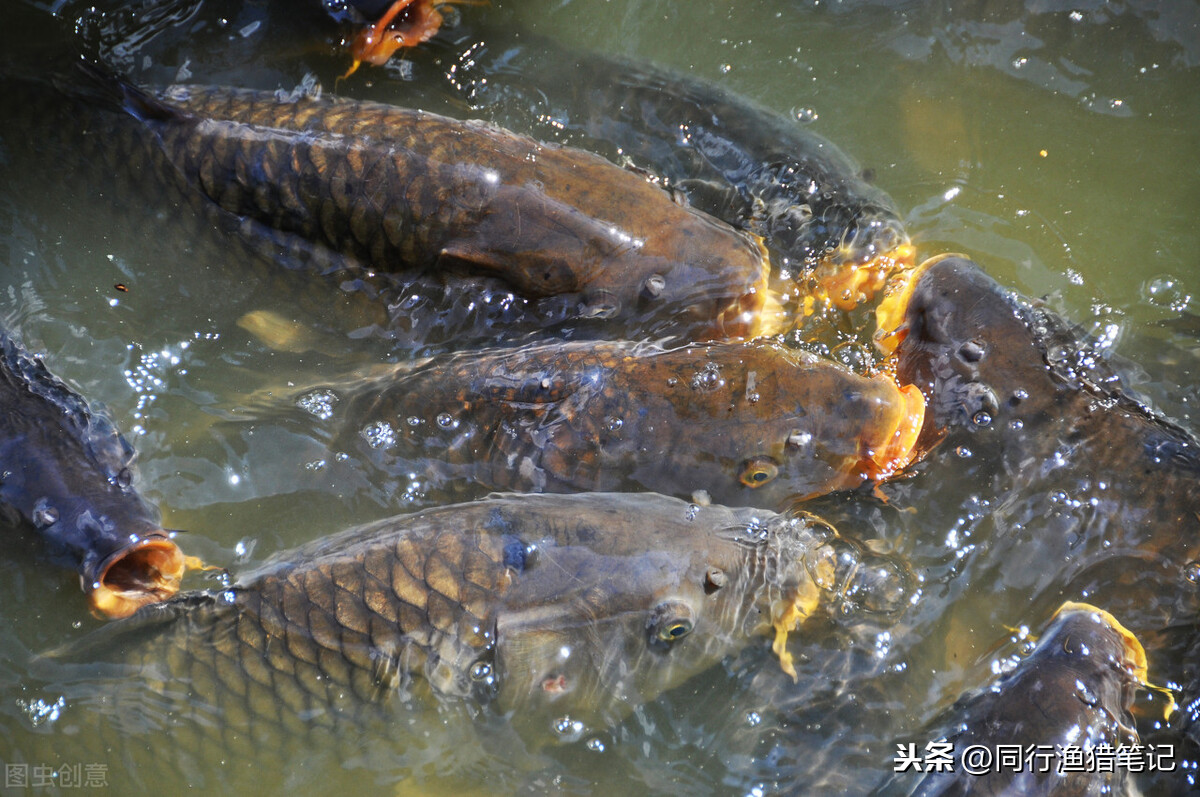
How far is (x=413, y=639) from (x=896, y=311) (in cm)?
198

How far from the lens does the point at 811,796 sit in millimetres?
2508

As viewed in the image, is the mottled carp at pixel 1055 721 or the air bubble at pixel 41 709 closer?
the mottled carp at pixel 1055 721

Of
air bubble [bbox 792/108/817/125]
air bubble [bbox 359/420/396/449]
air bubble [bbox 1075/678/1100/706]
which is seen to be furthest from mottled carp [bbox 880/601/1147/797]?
air bubble [bbox 792/108/817/125]

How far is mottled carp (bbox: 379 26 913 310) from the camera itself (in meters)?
3.27

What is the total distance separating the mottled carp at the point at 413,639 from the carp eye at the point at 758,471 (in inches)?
6.8

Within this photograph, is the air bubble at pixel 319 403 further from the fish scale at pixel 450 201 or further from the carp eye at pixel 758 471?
the carp eye at pixel 758 471

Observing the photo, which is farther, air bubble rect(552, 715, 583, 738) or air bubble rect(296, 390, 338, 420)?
air bubble rect(296, 390, 338, 420)

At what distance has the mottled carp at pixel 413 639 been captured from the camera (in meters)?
2.27

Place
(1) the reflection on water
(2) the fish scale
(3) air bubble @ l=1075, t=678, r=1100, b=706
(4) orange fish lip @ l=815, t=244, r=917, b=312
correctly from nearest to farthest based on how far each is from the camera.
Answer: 1. (3) air bubble @ l=1075, t=678, r=1100, b=706
2. (1) the reflection on water
3. (2) the fish scale
4. (4) orange fish lip @ l=815, t=244, r=917, b=312

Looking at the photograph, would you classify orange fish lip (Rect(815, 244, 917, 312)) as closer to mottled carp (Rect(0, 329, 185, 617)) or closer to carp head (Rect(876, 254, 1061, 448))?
carp head (Rect(876, 254, 1061, 448))

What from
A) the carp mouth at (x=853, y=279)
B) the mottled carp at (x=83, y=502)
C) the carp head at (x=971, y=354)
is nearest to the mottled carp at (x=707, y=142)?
the carp mouth at (x=853, y=279)

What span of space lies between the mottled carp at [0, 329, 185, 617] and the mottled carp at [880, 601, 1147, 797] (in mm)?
2314

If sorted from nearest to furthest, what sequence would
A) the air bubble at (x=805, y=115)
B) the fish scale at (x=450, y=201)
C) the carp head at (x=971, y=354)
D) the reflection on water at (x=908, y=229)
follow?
the reflection on water at (x=908, y=229) < the carp head at (x=971, y=354) < the fish scale at (x=450, y=201) < the air bubble at (x=805, y=115)

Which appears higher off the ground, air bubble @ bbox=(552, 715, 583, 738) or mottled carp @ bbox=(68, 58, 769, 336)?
mottled carp @ bbox=(68, 58, 769, 336)
